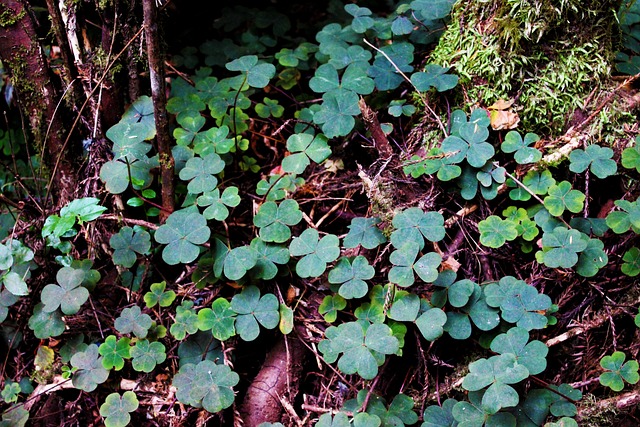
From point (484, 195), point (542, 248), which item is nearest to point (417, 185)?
point (484, 195)

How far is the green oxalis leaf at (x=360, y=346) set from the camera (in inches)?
73.7

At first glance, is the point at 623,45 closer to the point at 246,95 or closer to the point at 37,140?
the point at 246,95

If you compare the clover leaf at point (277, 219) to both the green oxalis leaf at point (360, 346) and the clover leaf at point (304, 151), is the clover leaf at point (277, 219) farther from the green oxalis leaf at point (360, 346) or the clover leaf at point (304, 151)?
the green oxalis leaf at point (360, 346)

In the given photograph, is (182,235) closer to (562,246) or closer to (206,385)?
(206,385)

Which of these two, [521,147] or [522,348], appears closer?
[522,348]

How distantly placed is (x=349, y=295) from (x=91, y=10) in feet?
5.28

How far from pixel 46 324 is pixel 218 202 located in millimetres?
843

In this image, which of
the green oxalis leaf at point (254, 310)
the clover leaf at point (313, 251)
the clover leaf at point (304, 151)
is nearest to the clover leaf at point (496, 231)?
the clover leaf at point (313, 251)

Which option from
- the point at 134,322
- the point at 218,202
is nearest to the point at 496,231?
the point at 218,202

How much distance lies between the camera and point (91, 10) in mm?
2318

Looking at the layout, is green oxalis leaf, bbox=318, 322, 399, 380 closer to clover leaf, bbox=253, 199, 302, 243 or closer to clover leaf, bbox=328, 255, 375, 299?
clover leaf, bbox=328, 255, 375, 299

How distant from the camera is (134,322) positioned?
84.8 inches

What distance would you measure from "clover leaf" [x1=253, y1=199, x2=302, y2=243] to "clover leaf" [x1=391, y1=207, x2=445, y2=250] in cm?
40

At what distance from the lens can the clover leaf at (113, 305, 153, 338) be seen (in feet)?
7.02
